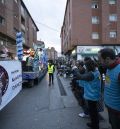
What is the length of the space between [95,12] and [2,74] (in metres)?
43.8

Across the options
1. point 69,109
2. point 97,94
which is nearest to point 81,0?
point 69,109

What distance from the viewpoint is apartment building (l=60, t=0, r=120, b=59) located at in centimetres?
4928

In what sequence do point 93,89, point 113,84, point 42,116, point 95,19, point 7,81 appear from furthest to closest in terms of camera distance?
point 95,19
point 42,116
point 7,81
point 93,89
point 113,84

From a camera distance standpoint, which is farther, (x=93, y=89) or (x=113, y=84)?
(x=93, y=89)

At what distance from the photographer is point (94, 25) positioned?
50.2 metres

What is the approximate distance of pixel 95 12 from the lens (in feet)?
165

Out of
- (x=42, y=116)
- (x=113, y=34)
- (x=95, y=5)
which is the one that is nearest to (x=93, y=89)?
(x=42, y=116)

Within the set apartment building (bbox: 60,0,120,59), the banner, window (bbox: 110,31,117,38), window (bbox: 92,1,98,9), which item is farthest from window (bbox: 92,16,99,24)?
the banner

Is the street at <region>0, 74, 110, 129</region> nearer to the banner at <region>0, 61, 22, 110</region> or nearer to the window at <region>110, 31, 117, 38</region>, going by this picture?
the banner at <region>0, 61, 22, 110</region>

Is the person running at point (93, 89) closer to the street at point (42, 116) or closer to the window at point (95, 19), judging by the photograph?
the street at point (42, 116)

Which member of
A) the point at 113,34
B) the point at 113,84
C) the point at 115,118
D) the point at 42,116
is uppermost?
the point at 113,34

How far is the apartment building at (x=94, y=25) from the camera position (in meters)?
49.3

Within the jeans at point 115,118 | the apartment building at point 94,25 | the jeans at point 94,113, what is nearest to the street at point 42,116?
the jeans at point 94,113

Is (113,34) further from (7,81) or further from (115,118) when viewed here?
(115,118)
